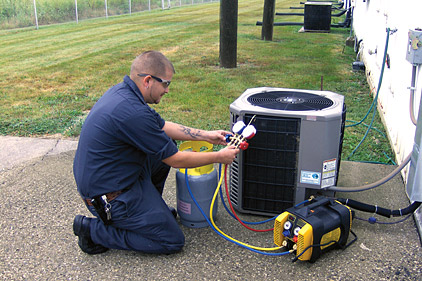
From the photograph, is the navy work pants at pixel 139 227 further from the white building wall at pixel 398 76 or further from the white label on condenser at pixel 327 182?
the white building wall at pixel 398 76

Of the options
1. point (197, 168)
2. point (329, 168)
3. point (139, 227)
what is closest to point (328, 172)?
point (329, 168)

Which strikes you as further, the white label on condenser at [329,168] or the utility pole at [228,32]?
the utility pole at [228,32]

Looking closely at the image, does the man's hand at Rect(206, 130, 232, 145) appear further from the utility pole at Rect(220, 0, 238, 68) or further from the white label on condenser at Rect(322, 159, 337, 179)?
the utility pole at Rect(220, 0, 238, 68)

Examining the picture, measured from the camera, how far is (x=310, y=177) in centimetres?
293

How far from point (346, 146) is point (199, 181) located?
2.26 metres

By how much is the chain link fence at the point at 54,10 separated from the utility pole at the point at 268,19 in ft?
29.0

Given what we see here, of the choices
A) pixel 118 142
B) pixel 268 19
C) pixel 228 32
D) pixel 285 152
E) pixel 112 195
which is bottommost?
pixel 112 195

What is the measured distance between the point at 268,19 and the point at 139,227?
9.94 meters

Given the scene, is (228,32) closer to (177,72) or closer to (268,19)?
(177,72)

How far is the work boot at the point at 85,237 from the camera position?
275cm

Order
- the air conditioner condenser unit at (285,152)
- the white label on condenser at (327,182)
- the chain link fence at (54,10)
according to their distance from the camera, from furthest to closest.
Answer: the chain link fence at (54,10), the white label on condenser at (327,182), the air conditioner condenser unit at (285,152)

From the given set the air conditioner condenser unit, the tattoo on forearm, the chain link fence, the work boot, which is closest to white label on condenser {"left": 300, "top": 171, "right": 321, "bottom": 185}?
the air conditioner condenser unit

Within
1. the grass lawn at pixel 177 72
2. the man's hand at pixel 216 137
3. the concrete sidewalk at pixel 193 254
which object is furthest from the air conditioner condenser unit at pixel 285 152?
the grass lawn at pixel 177 72

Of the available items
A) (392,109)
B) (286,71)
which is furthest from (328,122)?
(286,71)
